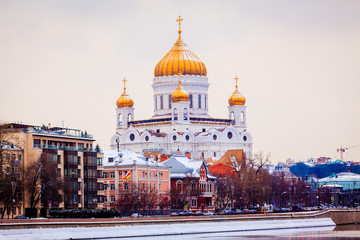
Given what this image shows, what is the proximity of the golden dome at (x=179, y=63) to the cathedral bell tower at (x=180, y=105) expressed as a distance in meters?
5.53

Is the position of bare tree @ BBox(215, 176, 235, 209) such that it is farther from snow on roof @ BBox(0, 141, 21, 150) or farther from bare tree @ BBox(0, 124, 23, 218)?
bare tree @ BBox(0, 124, 23, 218)

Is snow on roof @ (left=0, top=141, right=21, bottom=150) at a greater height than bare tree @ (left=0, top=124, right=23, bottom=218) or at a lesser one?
greater

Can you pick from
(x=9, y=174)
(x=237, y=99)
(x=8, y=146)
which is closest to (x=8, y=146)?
(x=8, y=146)

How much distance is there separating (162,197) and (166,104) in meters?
52.3

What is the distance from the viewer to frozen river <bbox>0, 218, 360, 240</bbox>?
223 feet

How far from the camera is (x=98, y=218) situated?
75938 mm

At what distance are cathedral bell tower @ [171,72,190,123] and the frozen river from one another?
172 feet

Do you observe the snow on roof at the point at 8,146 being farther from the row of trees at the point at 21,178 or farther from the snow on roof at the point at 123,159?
the snow on roof at the point at 123,159

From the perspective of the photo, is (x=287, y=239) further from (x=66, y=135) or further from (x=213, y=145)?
(x=213, y=145)

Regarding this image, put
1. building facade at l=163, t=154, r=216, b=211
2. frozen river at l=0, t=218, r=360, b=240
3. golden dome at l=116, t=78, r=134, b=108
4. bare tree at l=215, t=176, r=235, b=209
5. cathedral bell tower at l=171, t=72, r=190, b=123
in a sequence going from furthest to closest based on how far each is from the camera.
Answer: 1. golden dome at l=116, t=78, r=134, b=108
2. cathedral bell tower at l=171, t=72, r=190, b=123
3. bare tree at l=215, t=176, r=235, b=209
4. building facade at l=163, t=154, r=216, b=211
5. frozen river at l=0, t=218, r=360, b=240

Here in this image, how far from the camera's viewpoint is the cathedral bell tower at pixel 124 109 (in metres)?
158

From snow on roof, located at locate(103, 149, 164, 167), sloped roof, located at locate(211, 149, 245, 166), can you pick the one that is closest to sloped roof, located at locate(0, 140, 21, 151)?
snow on roof, located at locate(103, 149, 164, 167)

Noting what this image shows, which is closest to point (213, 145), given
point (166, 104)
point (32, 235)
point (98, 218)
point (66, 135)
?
point (166, 104)

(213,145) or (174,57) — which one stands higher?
(174,57)
